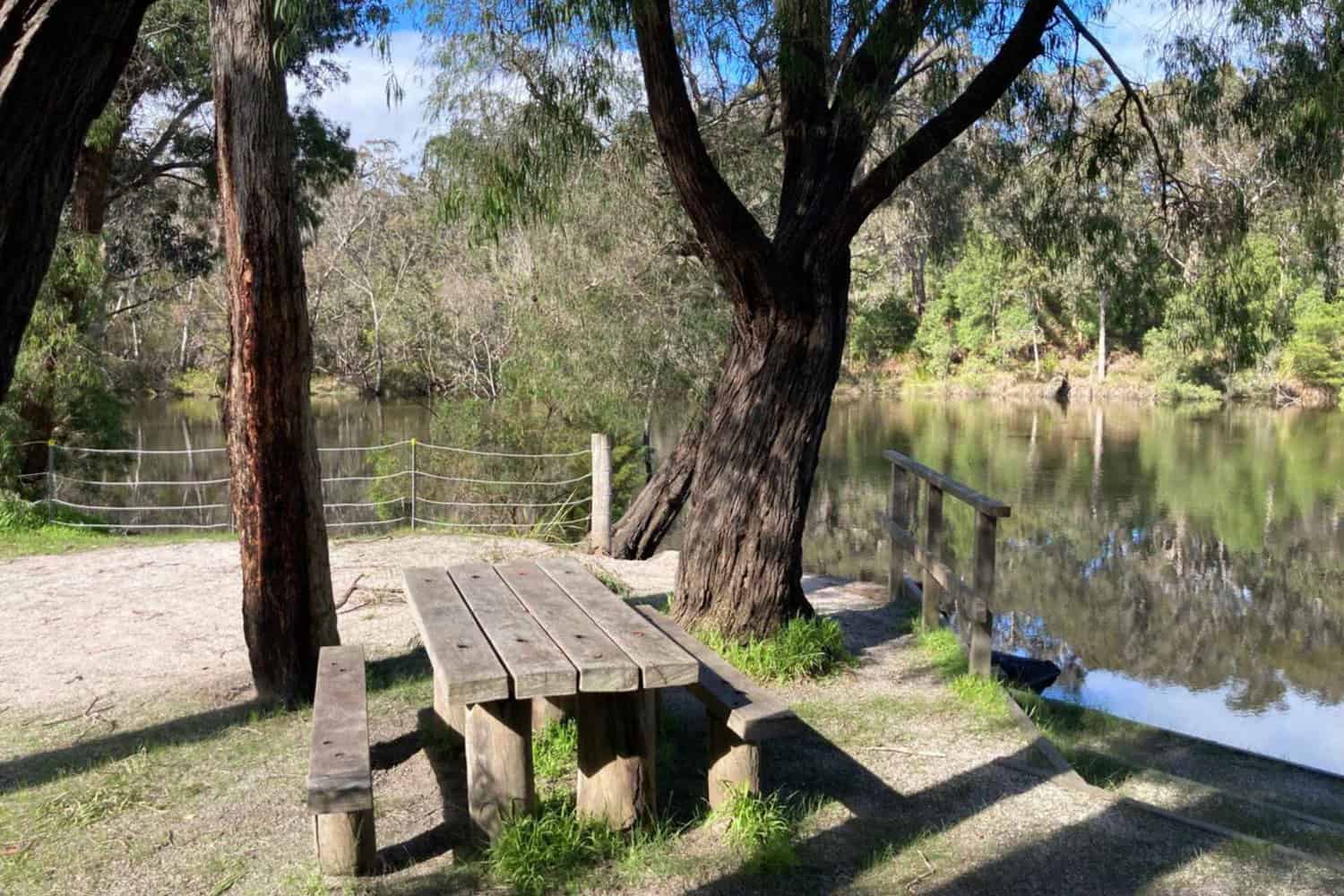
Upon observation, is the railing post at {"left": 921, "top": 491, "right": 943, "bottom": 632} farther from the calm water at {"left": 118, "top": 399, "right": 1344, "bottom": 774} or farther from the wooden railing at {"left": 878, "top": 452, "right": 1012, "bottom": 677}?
the calm water at {"left": 118, "top": 399, "right": 1344, "bottom": 774}

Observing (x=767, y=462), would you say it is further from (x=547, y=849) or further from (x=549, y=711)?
(x=547, y=849)

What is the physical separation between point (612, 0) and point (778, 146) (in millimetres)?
6281

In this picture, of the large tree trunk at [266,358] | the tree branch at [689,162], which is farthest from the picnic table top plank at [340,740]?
the tree branch at [689,162]

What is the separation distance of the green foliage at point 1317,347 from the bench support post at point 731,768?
28.9m

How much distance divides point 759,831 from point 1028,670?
4535mm

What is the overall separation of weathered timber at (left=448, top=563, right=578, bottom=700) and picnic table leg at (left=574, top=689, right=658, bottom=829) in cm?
24

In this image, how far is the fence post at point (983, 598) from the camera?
504 centimetres

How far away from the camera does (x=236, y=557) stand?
8.48 meters

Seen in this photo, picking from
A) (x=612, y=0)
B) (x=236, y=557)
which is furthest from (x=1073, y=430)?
(x=612, y=0)

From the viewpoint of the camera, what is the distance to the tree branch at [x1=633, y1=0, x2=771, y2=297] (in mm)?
5129

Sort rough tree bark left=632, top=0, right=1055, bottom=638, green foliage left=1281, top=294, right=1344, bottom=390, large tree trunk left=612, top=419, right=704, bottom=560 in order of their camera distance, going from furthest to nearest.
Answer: green foliage left=1281, top=294, right=1344, bottom=390 < large tree trunk left=612, top=419, right=704, bottom=560 < rough tree bark left=632, top=0, right=1055, bottom=638

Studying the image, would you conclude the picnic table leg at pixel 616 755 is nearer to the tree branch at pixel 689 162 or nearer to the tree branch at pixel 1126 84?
the tree branch at pixel 689 162

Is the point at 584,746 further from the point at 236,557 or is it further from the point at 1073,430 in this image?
the point at 1073,430

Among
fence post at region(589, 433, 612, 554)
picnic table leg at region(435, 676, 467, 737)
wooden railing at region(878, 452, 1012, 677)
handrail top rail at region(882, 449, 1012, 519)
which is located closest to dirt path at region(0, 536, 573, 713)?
fence post at region(589, 433, 612, 554)
